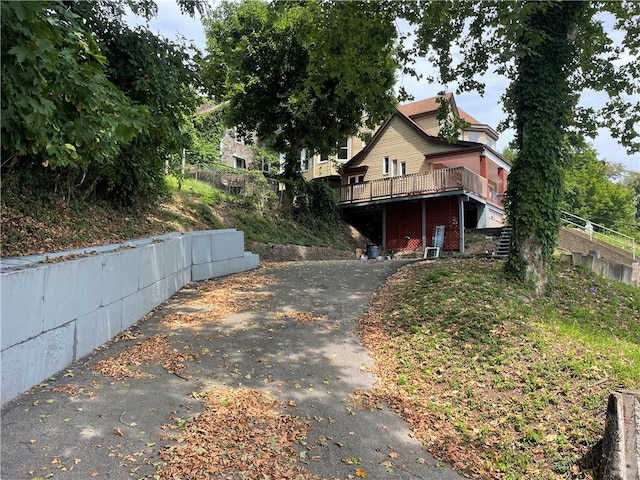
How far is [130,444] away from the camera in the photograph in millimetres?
3023

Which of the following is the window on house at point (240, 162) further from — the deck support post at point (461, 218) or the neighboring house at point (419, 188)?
the deck support post at point (461, 218)

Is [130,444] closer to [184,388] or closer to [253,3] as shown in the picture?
[184,388]

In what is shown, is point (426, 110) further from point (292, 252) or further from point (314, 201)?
point (292, 252)

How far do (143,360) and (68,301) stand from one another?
106 cm

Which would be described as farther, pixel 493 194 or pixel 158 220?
pixel 493 194

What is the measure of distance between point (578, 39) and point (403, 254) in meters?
12.8

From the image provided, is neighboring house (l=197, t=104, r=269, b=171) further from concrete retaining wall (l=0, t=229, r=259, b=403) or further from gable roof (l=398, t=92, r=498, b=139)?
concrete retaining wall (l=0, t=229, r=259, b=403)

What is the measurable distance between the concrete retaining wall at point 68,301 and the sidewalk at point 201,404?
7.6 inches

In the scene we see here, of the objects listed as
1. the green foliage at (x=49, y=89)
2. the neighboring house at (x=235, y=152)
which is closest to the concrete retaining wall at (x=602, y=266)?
the green foliage at (x=49, y=89)

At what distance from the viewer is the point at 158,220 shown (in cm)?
1096

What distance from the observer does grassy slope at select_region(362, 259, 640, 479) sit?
11.3 feet

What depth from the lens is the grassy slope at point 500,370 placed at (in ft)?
11.3

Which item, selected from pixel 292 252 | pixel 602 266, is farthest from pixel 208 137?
pixel 602 266

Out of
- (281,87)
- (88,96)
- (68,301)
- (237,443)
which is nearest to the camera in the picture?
(237,443)
